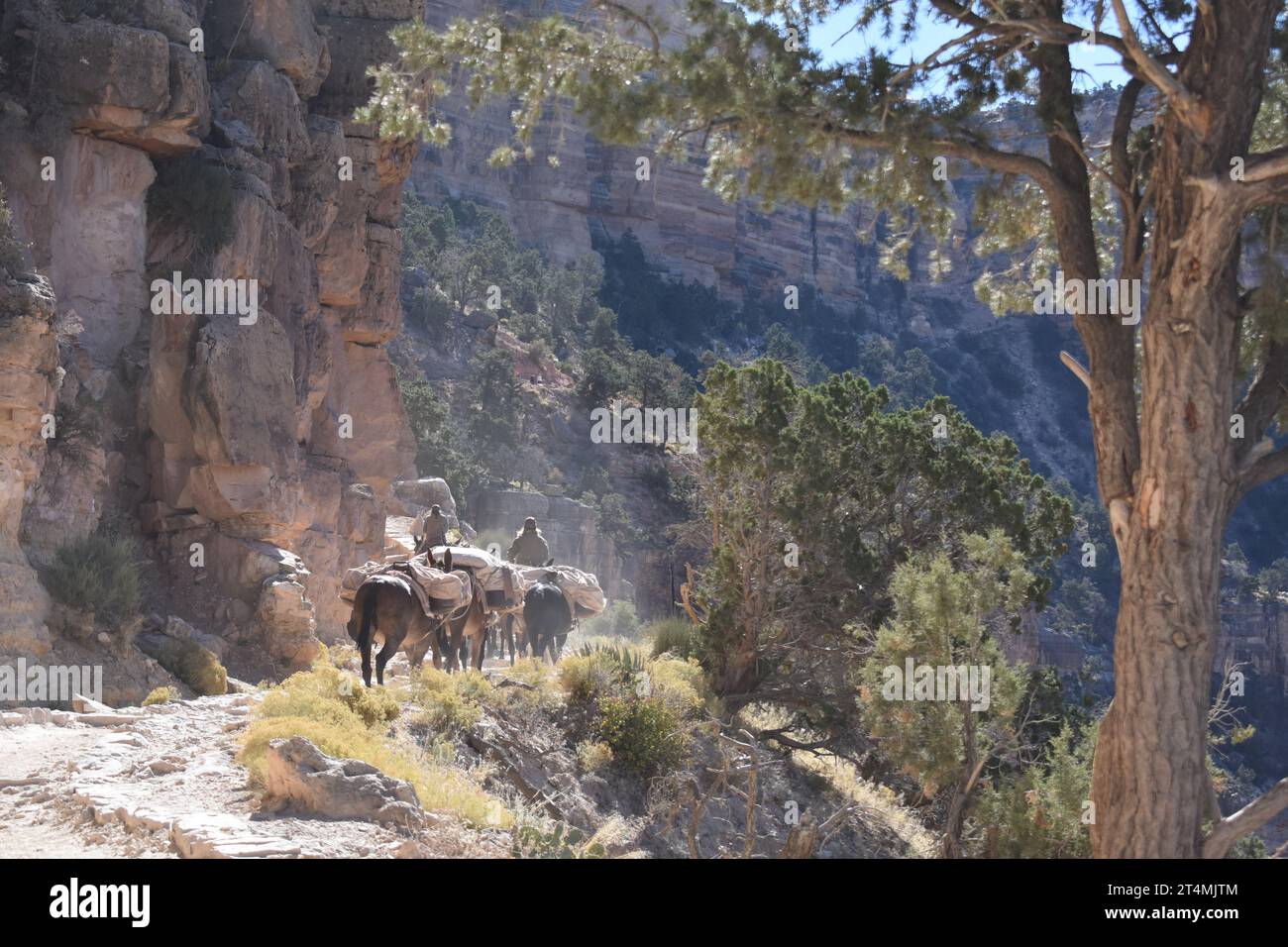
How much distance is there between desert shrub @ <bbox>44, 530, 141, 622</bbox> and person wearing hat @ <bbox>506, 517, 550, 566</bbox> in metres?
9.05

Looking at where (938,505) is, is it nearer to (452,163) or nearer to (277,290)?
(277,290)

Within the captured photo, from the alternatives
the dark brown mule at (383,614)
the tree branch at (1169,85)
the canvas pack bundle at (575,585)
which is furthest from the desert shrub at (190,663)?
the tree branch at (1169,85)

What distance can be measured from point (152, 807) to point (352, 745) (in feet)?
6.63

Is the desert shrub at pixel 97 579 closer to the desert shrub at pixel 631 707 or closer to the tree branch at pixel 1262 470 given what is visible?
the desert shrub at pixel 631 707

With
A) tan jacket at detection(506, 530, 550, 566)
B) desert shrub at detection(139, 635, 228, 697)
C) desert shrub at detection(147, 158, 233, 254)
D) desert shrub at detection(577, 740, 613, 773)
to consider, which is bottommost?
desert shrub at detection(577, 740, 613, 773)

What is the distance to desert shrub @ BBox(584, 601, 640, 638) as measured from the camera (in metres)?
40.3

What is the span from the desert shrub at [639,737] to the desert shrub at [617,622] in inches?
892

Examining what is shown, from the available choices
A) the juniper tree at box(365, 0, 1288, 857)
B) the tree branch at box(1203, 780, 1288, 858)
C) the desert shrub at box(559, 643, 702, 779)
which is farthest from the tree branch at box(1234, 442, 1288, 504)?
the desert shrub at box(559, 643, 702, 779)

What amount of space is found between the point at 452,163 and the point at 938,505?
67.6m

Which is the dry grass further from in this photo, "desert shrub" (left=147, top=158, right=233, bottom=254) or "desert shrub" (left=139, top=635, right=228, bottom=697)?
"desert shrub" (left=147, top=158, right=233, bottom=254)

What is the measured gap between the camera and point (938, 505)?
22.5 meters

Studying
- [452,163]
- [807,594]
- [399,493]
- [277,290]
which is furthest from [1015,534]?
[452,163]

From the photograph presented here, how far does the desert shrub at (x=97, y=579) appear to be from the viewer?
614 inches

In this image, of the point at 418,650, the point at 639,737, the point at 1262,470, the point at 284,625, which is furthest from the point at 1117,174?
the point at 284,625
